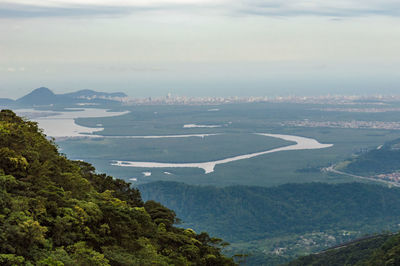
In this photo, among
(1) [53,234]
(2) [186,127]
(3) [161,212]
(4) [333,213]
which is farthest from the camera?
(2) [186,127]

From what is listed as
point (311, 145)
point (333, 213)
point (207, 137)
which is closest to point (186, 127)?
point (207, 137)

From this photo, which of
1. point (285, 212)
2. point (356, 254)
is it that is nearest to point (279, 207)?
point (285, 212)

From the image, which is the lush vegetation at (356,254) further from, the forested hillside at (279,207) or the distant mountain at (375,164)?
the distant mountain at (375,164)

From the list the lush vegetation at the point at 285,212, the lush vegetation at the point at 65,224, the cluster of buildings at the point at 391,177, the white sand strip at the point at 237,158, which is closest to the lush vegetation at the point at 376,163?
the cluster of buildings at the point at 391,177

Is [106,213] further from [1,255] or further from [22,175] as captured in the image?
[1,255]

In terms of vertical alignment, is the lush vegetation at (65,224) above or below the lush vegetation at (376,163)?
above

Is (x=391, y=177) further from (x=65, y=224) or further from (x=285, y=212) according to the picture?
(x=65, y=224)
